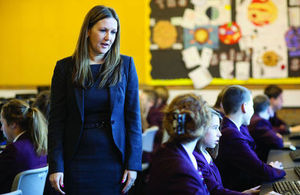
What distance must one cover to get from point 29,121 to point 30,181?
50 cm

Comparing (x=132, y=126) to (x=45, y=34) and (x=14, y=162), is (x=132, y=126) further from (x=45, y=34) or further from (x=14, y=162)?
A: (x=45, y=34)

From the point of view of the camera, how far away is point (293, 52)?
5.49 m

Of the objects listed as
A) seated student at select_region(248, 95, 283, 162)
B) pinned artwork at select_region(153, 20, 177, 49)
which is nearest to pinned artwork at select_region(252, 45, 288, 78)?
pinned artwork at select_region(153, 20, 177, 49)

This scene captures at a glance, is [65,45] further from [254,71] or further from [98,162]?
[98,162]

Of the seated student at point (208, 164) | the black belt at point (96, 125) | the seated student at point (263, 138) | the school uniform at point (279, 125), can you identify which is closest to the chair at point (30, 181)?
the black belt at point (96, 125)

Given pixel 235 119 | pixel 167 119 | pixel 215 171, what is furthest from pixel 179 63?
pixel 167 119

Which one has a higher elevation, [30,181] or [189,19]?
[189,19]

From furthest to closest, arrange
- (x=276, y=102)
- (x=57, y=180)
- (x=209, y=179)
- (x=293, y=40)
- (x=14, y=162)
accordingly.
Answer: (x=293, y=40)
(x=276, y=102)
(x=14, y=162)
(x=209, y=179)
(x=57, y=180)

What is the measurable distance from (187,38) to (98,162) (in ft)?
13.5

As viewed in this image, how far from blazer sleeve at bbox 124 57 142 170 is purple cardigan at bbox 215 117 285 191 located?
0.76 m

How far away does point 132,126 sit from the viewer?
6.21ft

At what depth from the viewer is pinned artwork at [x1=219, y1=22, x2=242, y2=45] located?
5.61 metres

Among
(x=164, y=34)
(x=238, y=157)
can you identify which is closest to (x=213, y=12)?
(x=164, y=34)

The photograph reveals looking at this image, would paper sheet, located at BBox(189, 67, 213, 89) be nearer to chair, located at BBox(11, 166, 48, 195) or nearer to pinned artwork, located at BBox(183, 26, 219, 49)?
pinned artwork, located at BBox(183, 26, 219, 49)
